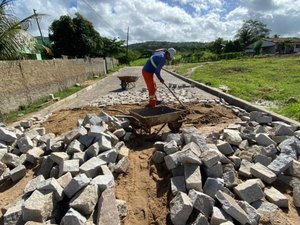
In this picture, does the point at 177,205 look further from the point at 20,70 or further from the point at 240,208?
the point at 20,70

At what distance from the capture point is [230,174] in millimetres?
3660

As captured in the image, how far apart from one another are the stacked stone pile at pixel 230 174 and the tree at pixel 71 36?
67.7ft

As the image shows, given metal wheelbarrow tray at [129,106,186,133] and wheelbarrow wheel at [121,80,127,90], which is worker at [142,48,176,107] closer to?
metal wheelbarrow tray at [129,106,186,133]

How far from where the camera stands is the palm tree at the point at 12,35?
6762 millimetres

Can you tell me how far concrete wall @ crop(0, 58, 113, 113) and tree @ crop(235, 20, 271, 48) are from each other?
238 ft

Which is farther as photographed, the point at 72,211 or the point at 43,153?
the point at 43,153

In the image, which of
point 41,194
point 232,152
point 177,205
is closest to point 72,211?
point 41,194

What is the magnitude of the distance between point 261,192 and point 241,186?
0.24 m

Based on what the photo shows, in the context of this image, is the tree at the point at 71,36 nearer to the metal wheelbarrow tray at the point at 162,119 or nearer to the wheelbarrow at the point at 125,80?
the wheelbarrow at the point at 125,80

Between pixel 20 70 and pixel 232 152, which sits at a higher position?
pixel 20 70

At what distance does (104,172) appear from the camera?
384 centimetres

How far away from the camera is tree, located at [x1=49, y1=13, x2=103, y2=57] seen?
74.6ft

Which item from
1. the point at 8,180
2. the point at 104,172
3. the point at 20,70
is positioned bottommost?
the point at 8,180

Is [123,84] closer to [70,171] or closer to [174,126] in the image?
[174,126]
